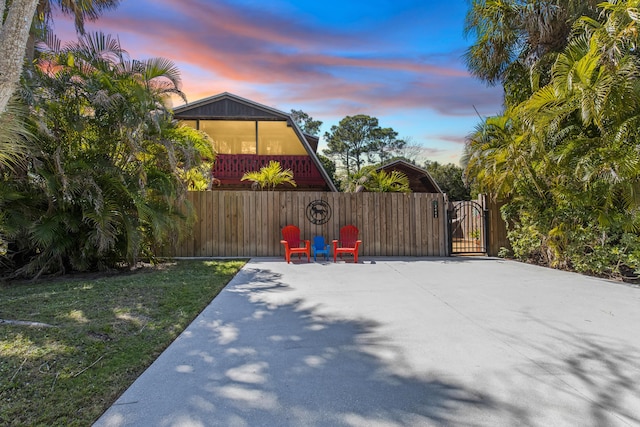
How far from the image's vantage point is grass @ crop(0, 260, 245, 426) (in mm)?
2184

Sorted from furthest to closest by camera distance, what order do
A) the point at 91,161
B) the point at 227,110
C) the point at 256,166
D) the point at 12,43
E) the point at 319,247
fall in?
the point at 256,166, the point at 227,110, the point at 319,247, the point at 91,161, the point at 12,43

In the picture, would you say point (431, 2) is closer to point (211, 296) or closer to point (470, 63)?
point (470, 63)

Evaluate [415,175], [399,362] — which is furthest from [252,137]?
[399,362]

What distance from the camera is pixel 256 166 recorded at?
14.7 m

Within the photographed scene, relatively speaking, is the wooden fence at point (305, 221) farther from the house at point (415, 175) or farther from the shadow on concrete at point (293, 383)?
the house at point (415, 175)

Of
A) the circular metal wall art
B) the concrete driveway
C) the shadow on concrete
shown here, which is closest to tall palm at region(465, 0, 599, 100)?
the circular metal wall art

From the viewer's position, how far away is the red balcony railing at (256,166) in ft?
47.8

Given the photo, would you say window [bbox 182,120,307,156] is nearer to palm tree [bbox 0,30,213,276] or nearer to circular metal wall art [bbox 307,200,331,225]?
circular metal wall art [bbox 307,200,331,225]

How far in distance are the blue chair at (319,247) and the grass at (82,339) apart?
3332 mm

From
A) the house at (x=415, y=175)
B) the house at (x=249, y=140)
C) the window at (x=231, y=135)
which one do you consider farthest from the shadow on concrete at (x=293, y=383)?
the house at (x=415, y=175)

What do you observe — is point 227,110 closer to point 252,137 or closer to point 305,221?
point 252,137

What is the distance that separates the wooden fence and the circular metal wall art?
0.10 meters

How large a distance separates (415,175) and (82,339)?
57.8ft

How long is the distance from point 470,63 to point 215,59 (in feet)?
23.2
